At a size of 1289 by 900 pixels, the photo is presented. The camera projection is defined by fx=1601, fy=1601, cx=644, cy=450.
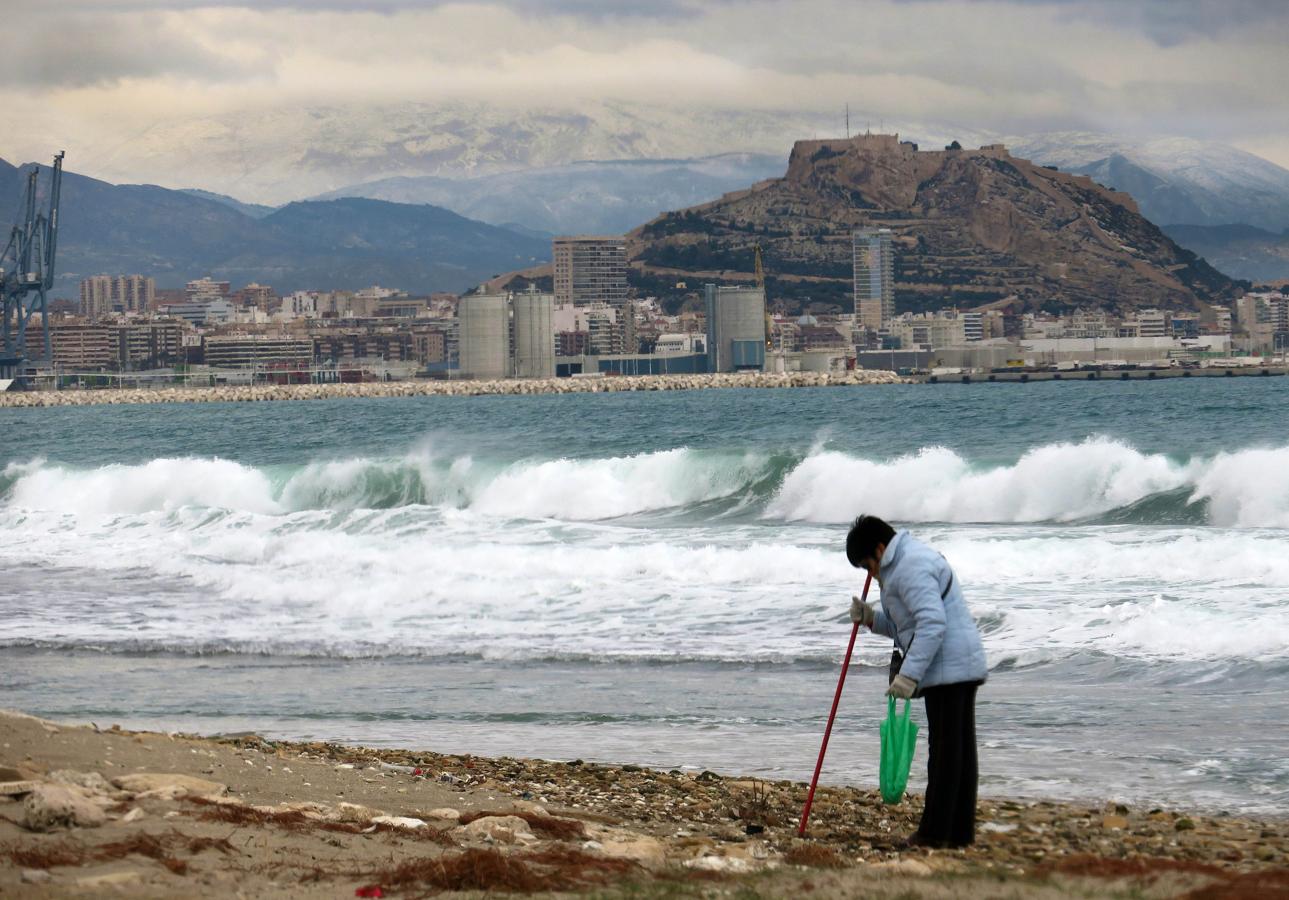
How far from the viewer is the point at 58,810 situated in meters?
5.88

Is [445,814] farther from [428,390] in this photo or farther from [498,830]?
[428,390]

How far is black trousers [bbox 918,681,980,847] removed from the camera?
6652 millimetres

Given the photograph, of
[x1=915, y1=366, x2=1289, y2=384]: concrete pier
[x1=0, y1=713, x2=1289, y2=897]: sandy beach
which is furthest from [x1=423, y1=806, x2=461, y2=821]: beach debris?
[x1=915, y1=366, x2=1289, y2=384]: concrete pier

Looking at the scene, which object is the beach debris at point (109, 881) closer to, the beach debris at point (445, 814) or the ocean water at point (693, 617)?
the beach debris at point (445, 814)

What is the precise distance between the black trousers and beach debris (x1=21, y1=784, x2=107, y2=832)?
331 centimetres

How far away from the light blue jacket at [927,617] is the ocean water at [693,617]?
1756mm

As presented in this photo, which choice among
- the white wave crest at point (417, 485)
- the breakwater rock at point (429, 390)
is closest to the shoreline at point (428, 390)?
the breakwater rock at point (429, 390)

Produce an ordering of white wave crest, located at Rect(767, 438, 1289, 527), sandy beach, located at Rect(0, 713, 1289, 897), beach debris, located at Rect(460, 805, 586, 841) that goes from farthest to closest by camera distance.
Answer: white wave crest, located at Rect(767, 438, 1289, 527) < beach debris, located at Rect(460, 805, 586, 841) < sandy beach, located at Rect(0, 713, 1289, 897)

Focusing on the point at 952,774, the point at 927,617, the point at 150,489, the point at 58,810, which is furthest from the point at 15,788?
the point at 150,489

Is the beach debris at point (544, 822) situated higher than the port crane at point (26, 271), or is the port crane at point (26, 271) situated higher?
the port crane at point (26, 271)

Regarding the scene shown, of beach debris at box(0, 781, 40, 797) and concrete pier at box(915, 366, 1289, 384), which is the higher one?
concrete pier at box(915, 366, 1289, 384)

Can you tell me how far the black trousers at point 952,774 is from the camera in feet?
21.8

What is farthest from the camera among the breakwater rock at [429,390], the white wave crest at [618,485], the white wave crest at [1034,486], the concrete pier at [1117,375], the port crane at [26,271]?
the port crane at [26,271]

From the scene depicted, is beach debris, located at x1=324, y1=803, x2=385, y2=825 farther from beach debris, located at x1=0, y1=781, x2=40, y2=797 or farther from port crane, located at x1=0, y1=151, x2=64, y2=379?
port crane, located at x1=0, y1=151, x2=64, y2=379
